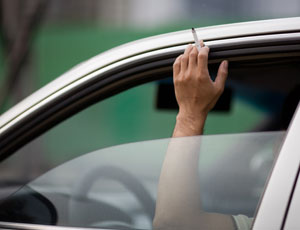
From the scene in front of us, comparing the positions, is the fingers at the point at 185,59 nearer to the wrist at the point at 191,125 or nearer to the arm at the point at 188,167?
the arm at the point at 188,167

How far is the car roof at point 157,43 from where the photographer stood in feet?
5.72

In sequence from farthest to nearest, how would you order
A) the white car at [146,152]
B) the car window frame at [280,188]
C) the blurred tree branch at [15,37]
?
the blurred tree branch at [15,37] → the white car at [146,152] → the car window frame at [280,188]

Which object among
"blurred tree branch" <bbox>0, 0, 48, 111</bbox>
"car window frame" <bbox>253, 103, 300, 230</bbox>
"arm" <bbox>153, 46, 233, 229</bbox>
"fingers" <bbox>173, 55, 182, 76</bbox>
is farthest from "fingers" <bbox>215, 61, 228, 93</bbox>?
"blurred tree branch" <bbox>0, 0, 48, 111</bbox>

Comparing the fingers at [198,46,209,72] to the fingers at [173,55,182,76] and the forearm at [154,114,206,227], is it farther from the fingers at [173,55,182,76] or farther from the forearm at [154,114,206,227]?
the forearm at [154,114,206,227]

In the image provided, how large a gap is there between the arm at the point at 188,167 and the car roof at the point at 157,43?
0.21 ft

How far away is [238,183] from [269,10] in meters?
7.87

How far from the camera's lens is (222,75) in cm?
177

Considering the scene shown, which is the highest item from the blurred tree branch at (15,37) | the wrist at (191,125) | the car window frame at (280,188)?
the blurred tree branch at (15,37)

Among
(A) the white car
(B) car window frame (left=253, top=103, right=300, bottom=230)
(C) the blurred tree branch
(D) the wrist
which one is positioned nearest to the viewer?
(B) car window frame (left=253, top=103, right=300, bottom=230)

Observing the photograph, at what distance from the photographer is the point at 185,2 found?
9797 millimetres

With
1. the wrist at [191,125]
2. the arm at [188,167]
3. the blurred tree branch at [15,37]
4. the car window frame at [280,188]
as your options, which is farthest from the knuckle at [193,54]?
the blurred tree branch at [15,37]

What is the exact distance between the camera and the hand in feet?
5.77

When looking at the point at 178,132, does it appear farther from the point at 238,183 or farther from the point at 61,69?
the point at 61,69

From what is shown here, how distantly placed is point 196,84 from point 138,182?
1.21 feet
